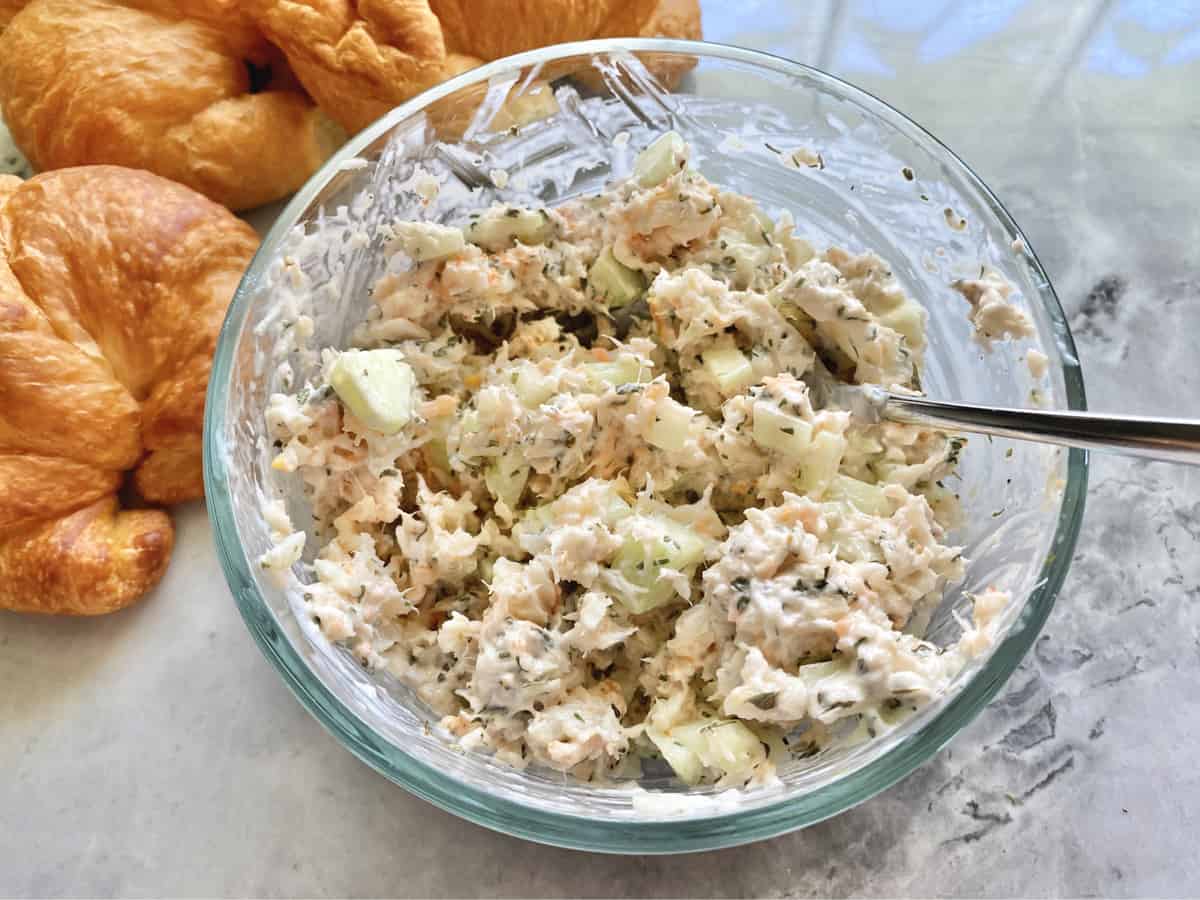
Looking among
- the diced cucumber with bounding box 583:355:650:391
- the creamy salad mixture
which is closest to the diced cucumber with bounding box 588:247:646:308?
the creamy salad mixture

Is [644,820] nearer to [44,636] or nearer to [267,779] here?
[267,779]

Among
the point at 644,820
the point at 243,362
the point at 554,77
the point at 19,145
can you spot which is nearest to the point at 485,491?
the point at 243,362

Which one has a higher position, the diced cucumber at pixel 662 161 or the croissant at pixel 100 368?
the diced cucumber at pixel 662 161

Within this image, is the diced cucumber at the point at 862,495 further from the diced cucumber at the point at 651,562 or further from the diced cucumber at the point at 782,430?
the diced cucumber at the point at 651,562

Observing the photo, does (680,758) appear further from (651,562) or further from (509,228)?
(509,228)

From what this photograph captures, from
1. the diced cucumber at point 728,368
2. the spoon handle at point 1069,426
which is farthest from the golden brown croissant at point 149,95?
the spoon handle at point 1069,426

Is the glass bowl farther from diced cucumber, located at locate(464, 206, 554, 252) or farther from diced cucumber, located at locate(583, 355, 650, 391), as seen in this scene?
diced cucumber, located at locate(583, 355, 650, 391)
